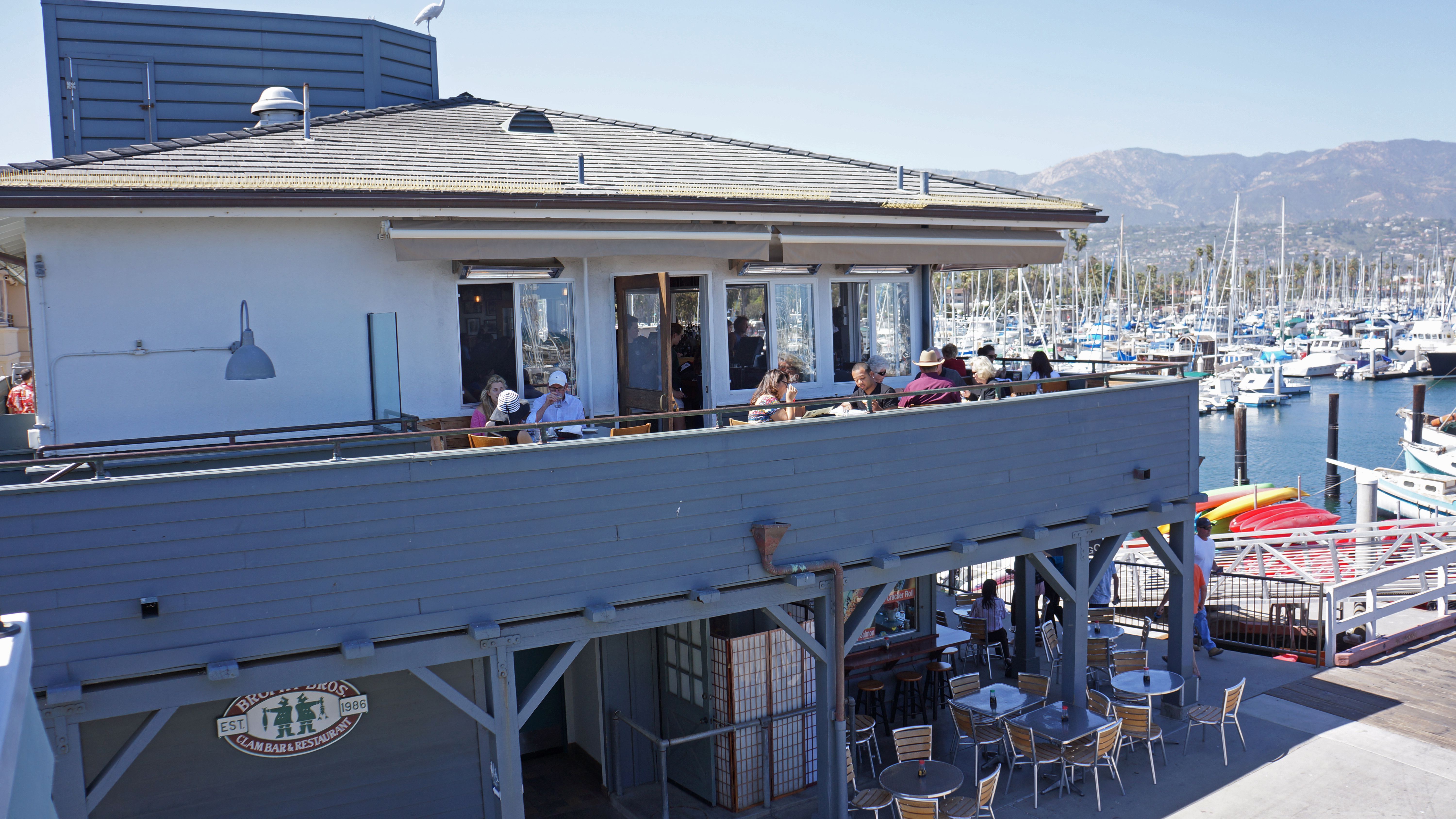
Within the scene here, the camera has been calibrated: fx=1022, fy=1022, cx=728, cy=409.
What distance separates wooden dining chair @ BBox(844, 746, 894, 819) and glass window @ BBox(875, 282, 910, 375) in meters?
4.90

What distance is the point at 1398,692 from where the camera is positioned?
1368 centimetres

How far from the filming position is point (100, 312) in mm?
8539

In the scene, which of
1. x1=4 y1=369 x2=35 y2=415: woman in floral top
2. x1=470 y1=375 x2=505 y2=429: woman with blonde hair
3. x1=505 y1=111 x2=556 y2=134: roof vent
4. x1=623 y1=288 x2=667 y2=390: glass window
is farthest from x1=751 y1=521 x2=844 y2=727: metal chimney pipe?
x1=4 y1=369 x2=35 y2=415: woman in floral top

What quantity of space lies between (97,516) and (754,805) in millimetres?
7103

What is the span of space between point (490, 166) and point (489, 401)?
251cm

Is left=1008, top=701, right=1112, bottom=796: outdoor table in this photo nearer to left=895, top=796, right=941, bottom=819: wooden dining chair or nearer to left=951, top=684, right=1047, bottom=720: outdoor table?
left=951, top=684, right=1047, bottom=720: outdoor table

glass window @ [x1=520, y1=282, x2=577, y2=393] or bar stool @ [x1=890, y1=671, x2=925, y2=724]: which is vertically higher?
glass window @ [x1=520, y1=282, x2=577, y2=393]

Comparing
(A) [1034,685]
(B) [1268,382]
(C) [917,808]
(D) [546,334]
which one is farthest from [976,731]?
(B) [1268,382]

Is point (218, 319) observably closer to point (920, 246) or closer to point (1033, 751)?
point (920, 246)

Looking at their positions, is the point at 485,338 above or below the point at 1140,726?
above

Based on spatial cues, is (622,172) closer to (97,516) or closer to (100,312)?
(100,312)

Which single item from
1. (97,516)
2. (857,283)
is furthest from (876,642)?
(97,516)

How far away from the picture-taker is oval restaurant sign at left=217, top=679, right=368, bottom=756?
26.3ft

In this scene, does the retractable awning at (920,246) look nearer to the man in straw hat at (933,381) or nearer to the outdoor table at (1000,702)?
the man in straw hat at (933,381)
